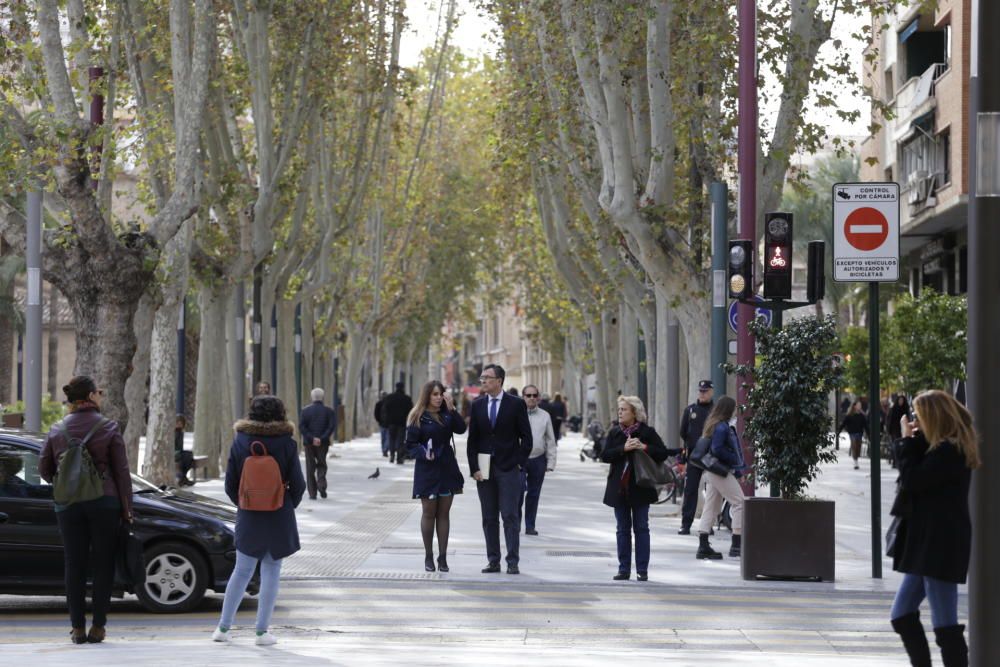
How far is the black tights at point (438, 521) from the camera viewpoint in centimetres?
1527

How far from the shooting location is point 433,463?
15328 millimetres

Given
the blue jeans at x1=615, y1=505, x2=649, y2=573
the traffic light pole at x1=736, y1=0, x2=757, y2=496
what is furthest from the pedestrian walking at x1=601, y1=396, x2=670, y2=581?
the traffic light pole at x1=736, y1=0, x2=757, y2=496

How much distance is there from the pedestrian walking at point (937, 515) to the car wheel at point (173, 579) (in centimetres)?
581

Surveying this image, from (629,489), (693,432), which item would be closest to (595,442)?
(693,432)

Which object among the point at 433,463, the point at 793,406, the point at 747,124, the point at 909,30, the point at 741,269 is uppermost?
the point at 909,30

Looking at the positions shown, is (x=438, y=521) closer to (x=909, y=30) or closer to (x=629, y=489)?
(x=629, y=489)

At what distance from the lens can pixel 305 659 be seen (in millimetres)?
9703

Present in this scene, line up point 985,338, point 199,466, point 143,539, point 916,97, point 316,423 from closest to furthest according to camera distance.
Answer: point 985,338
point 143,539
point 316,423
point 199,466
point 916,97

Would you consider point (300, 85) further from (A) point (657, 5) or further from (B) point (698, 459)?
(B) point (698, 459)

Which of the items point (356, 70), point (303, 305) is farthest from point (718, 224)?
point (303, 305)

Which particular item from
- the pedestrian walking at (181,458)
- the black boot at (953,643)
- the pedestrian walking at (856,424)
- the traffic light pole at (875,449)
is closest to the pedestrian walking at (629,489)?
the traffic light pole at (875,449)

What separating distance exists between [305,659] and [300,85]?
78.8 ft

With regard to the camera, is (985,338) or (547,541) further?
(547,541)

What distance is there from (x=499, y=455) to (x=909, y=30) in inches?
1185
